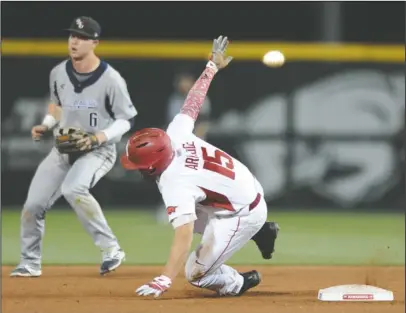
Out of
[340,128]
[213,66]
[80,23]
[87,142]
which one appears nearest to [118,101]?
[87,142]

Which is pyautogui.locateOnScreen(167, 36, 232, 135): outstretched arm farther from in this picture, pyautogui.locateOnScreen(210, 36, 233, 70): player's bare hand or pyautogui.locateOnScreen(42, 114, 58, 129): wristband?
pyautogui.locateOnScreen(42, 114, 58, 129): wristband

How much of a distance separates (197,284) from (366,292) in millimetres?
1076

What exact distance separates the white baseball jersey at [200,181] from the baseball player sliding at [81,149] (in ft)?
4.31

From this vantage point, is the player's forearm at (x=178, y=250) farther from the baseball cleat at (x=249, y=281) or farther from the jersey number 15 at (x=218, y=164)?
the baseball cleat at (x=249, y=281)

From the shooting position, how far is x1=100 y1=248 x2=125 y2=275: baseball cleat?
27.4ft

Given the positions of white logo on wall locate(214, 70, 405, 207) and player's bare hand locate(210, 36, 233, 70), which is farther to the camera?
white logo on wall locate(214, 70, 405, 207)

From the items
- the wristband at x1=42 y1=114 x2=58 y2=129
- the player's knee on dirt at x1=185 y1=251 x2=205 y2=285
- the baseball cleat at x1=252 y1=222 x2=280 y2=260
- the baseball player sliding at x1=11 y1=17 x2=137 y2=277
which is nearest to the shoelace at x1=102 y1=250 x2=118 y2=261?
the baseball player sliding at x1=11 y1=17 x2=137 y2=277

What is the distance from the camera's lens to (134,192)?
14773 millimetres

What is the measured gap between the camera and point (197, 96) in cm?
743

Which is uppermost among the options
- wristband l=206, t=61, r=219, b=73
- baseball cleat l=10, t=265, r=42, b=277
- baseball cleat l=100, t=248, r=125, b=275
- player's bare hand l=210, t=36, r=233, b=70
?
player's bare hand l=210, t=36, r=233, b=70

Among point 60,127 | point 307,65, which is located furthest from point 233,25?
point 60,127

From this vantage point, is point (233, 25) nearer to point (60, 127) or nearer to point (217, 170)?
point (60, 127)

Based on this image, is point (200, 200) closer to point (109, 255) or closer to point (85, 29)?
point (109, 255)

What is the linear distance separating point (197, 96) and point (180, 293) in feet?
4.34
